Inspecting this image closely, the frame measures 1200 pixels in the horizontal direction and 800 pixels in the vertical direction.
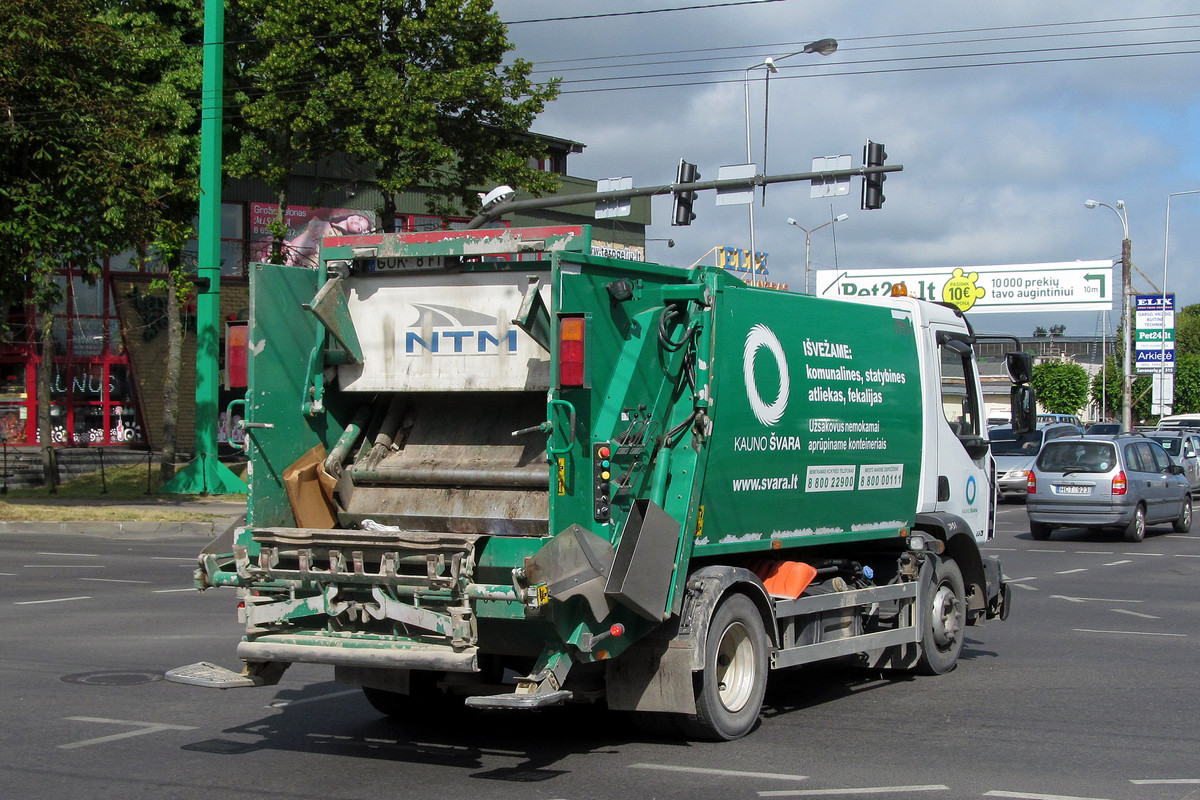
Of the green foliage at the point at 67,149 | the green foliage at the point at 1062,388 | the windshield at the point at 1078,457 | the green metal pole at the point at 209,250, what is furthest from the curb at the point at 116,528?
the green foliage at the point at 1062,388

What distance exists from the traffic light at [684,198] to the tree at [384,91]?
8307 millimetres

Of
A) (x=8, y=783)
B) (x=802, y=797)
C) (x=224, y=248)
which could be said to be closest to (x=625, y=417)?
(x=802, y=797)

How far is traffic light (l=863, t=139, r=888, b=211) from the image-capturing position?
21266 millimetres

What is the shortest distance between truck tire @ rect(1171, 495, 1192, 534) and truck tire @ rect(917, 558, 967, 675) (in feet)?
52.9

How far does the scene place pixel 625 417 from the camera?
22.4ft

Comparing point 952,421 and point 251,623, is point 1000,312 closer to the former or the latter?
point 952,421

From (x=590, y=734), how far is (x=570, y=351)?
101 inches

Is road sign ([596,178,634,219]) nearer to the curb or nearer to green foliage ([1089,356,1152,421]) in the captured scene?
the curb

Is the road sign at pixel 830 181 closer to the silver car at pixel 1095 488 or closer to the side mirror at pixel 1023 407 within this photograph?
the silver car at pixel 1095 488

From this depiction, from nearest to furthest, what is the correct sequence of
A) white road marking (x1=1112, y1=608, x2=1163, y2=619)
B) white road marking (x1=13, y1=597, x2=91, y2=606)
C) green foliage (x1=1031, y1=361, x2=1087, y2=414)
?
white road marking (x1=13, y1=597, x2=91, y2=606)
white road marking (x1=1112, y1=608, x2=1163, y2=619)
green foliage (x1=1031, y1=361, x2=1087, y2=414)

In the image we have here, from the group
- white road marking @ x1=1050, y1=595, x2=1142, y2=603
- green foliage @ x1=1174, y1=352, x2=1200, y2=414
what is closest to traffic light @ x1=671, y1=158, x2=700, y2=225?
white road marking @ x1=1050, y1=595, x2=1142, y2=603

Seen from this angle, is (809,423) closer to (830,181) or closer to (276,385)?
(276,385)

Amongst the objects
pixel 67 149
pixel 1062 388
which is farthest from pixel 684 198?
pixel 1062 388

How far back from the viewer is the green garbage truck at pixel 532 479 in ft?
21.4
